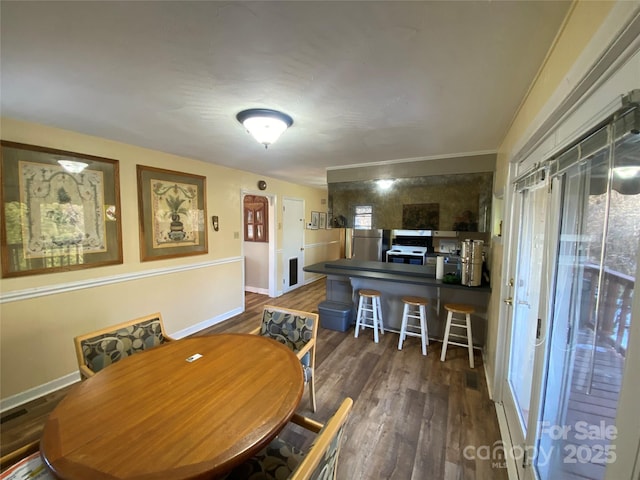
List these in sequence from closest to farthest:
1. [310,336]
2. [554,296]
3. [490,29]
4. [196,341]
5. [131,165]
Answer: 1. [490,29]
2. [554,296]
3. [196,341]
4. [310,336]
5. [131,165]

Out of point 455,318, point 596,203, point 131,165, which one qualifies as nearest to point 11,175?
point 131,165

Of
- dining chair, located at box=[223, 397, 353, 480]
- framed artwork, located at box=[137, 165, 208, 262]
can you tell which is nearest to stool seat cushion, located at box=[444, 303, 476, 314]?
dining chair, located at box=[223, 397, 353, 480]

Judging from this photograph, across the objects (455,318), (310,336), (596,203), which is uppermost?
(596,203)

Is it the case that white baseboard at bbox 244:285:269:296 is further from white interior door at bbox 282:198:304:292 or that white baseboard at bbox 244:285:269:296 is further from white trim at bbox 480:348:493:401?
white trim at bbox 480:348:493:401

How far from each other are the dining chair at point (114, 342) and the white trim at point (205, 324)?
4.71ft

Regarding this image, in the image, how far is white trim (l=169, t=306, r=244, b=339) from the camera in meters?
3.24

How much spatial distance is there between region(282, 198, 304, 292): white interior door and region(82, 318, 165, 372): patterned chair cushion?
130 inches

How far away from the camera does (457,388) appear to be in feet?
7.53

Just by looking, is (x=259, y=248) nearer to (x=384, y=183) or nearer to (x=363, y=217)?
(x=363, y=217)

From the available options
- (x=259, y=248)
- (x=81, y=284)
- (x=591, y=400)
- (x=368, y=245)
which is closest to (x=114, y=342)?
(x=81, y=284)

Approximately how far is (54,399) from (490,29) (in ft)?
12.6

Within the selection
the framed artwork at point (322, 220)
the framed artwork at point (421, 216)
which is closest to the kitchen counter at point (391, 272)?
the framed artwork at point (421, 216)

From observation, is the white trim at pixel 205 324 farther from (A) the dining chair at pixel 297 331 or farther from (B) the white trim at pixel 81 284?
(A) the dining chair at pixel 297 331

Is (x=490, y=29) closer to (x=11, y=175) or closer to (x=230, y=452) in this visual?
(x=230, y=452)
